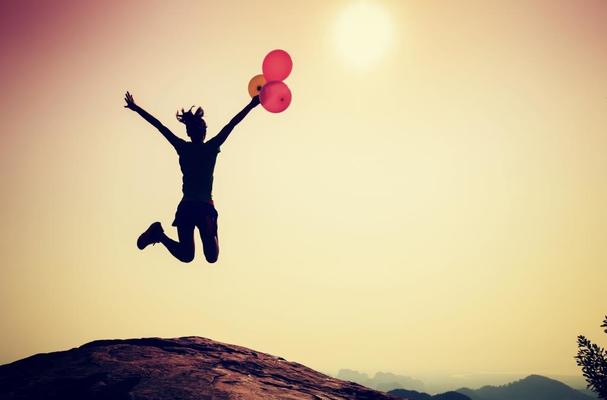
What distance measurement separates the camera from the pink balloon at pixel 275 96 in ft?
23.6

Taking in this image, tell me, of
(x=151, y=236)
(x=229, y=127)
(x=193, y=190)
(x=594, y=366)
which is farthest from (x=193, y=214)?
(x=594, y=366)

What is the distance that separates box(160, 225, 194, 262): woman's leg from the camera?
6988 mm

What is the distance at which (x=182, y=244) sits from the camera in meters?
7.05

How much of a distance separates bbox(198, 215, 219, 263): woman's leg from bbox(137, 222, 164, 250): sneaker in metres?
0.71

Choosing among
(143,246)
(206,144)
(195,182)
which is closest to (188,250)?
(143,246)

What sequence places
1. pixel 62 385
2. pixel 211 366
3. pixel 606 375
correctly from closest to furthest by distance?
pixel 62 385, pixel 211 366, pixel 606 375

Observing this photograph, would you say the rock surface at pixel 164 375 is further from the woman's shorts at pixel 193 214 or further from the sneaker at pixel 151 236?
the woman's shorts at pixel 193 214

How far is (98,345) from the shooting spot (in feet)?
22.0

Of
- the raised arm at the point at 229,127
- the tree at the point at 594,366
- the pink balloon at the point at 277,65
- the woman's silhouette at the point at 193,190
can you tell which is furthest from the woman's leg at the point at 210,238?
the tree at the point at 594,366

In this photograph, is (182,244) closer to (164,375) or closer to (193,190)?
(193,190)

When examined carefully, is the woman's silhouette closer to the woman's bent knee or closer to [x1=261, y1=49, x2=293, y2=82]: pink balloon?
the woman's bent knee

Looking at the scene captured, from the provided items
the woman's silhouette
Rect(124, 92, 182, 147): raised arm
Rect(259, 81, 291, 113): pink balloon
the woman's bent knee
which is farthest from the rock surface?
Rect(259, 81, 291, 113): pink balloon

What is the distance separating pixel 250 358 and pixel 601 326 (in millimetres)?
7936

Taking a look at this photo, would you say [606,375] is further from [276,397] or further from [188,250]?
[188,250]
